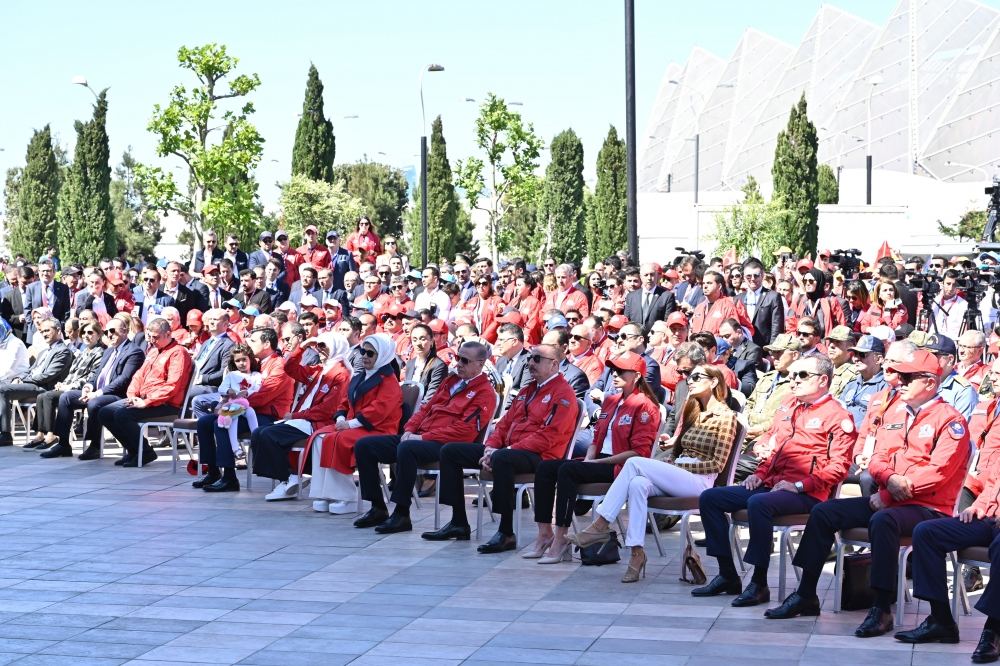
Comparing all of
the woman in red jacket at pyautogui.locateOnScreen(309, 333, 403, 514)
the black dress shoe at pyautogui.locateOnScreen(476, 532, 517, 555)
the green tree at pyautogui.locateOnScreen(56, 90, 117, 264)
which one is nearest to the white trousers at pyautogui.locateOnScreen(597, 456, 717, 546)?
the black dress shoe at pyautogui.locateOnScreen(476, 532, 517, 555)

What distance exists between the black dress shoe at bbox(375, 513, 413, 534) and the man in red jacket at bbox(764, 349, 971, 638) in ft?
11.6

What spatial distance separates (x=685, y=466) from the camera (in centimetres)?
870

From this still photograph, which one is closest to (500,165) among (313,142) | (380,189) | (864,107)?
(313,142)

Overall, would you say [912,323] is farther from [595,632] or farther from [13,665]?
[13,665]

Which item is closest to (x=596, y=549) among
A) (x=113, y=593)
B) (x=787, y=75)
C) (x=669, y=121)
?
(x=113, y=593)

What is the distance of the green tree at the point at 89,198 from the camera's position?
45031mm

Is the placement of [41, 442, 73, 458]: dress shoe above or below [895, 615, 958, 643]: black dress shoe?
above

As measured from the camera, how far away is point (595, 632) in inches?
288

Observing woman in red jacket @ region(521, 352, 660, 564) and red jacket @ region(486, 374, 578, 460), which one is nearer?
woman in red jacket @ region(521, 352, 660, 564)

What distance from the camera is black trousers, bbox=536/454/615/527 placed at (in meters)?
9.08

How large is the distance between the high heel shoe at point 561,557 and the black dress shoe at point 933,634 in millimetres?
2703

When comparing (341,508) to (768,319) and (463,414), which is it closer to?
(463,414)

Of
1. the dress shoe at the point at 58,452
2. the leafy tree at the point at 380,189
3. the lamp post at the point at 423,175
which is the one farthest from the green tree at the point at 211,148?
the leafy tree at the point at 380,189

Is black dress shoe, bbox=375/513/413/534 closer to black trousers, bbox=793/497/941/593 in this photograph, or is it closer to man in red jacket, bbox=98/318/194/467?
black trousers, bbox=793/497/941/593
